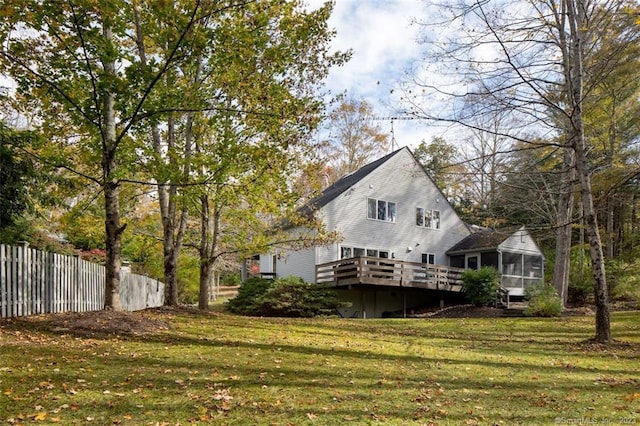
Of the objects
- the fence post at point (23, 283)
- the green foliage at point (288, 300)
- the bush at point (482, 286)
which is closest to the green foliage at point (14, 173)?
the fence post at point (23, 283)

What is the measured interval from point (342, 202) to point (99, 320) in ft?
50.2

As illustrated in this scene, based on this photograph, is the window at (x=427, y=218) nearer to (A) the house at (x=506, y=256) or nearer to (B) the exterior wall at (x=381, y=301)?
(A) the house at (x=506, y=256)

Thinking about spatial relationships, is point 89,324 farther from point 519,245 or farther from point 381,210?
point 519,245

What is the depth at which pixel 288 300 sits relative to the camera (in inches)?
749

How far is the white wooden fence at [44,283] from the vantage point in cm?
805

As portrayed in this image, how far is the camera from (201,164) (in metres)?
10.7

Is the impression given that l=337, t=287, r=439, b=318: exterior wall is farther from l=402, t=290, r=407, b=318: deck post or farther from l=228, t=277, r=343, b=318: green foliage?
l=228, t=277, r=343, b=318: green foliage

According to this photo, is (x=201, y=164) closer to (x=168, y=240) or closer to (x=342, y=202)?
(x=168, y=240)

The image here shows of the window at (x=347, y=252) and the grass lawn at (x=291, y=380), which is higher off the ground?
the window at (x=347, y=252)

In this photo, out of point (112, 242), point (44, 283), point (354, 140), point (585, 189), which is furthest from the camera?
point (354, 140)

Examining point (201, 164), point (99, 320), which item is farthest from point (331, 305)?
point (99, 320)

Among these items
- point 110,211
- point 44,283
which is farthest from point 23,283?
point 110,211

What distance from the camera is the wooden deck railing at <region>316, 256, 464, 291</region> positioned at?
2025 centimetres

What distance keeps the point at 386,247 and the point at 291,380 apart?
61.3 ft
